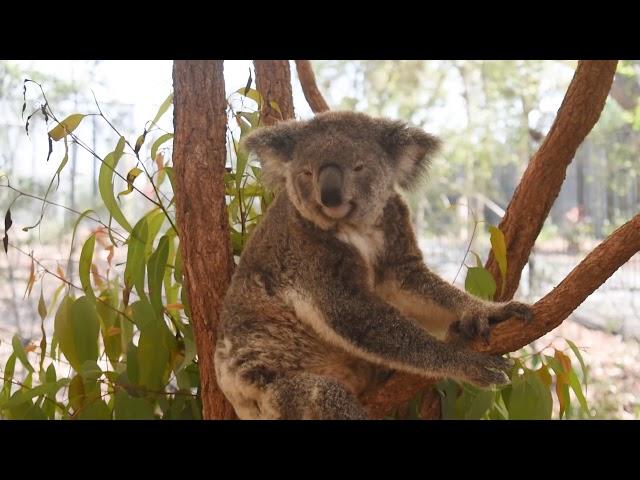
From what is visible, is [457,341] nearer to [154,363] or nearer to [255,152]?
[255,152]

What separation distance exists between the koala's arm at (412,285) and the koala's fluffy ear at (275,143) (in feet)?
1.16

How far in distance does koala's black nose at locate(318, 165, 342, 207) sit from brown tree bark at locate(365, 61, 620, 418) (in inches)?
19.5

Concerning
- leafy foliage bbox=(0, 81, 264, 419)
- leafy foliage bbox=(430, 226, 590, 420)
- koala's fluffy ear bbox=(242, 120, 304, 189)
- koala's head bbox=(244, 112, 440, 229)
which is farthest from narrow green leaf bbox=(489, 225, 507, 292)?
leafy foliage bbox=(0, 81, 264, 419)

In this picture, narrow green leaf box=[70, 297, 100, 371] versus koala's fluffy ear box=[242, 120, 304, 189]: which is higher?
koala's fluffy ear box=[242, 120, 304, 189]

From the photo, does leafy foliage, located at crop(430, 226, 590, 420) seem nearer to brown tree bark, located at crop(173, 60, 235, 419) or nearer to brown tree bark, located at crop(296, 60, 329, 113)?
brown tree bark, located at crop(173, 60, 235, 419)

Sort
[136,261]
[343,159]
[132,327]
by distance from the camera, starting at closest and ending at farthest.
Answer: [343,159] < [136,261] < [132,327]

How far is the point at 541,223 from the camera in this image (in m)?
2.11

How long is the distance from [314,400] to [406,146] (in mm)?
779

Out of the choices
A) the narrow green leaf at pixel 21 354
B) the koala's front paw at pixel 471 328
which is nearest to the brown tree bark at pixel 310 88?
the koala's front paw at pixel 471 328

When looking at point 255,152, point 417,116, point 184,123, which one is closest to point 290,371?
point 255,152

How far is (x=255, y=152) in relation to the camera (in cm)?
188

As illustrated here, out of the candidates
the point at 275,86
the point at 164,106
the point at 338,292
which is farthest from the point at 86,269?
the point at 275,86

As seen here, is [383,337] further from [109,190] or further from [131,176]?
[109,190]

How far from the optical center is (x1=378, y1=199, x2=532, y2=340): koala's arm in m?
1.88
